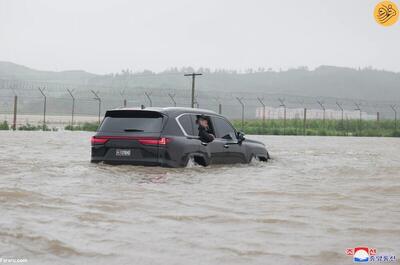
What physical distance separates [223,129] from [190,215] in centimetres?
686

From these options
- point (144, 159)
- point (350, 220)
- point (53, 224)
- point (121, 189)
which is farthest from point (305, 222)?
point (144, 159)

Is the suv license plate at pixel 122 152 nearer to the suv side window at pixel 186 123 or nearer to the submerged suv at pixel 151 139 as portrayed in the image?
the submerged suv at pixel 151 139

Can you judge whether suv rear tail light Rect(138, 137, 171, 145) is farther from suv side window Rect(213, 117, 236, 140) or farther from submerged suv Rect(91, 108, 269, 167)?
suv side window Rect(213, 117, 236, 140)

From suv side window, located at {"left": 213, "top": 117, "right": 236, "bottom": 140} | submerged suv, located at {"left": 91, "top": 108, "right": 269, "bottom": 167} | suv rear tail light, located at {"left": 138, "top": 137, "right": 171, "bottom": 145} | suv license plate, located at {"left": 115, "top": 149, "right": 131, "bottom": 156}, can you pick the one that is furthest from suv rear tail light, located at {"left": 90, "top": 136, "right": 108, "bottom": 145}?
suv side window, located at {"left": 213, "top": 117, "right": 236, "bottom": 140}

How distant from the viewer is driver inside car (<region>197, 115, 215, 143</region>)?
14203mm

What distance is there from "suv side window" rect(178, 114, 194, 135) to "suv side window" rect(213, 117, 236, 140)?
1058mm

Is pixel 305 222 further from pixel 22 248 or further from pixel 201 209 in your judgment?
pixel 22 248

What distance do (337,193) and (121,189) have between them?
3246mm

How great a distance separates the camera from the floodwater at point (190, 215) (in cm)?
636

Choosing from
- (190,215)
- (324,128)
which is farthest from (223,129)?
(324,128)

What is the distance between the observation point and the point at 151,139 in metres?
13.2

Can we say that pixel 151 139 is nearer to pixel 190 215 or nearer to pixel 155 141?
pixel 155 141

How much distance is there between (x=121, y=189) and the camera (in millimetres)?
10945

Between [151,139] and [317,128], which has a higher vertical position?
[317,128]
